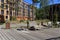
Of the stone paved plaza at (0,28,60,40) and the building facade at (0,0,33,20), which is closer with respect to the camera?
the stone paved plaza at (0,28,60,40)

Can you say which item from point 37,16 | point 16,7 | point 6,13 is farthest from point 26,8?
point 16,7

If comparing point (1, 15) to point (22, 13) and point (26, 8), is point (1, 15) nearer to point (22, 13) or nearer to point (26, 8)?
point (22, 13)

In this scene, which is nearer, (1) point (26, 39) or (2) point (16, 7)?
(1) point (26, 39)

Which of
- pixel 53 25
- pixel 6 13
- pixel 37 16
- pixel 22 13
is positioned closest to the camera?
pixel 53 25

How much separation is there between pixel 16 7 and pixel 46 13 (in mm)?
20307

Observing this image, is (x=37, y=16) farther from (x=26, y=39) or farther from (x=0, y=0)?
(x=26, y=39)

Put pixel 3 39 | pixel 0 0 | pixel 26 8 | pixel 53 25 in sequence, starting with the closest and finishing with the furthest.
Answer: pixel 3 39 → pixel 53 25 → pixel 0 0 → pixel 26 8

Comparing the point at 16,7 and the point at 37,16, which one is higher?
the point at 16,7

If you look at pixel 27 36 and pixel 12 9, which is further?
pixel 12 9

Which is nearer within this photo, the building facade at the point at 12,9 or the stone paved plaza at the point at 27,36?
the stone paved plaza at the point at 27,36

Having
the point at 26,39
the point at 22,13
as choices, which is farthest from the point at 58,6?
the point at 26,39

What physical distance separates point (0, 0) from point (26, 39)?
49.0 metres

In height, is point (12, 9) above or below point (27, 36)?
above

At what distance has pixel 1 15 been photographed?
62.2 meters
